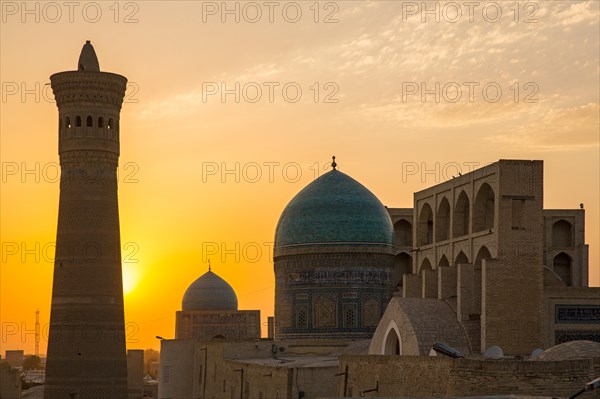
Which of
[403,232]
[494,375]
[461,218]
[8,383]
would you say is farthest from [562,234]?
[8,383]

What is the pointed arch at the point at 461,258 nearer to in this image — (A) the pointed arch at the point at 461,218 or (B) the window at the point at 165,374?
(A) the pointed arch at the point at 461,218

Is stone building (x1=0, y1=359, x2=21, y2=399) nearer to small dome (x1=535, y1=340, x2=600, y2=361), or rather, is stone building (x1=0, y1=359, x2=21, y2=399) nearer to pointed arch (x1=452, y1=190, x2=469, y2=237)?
pointed arch (x1=452, y1=190, x2=469, y2=237)

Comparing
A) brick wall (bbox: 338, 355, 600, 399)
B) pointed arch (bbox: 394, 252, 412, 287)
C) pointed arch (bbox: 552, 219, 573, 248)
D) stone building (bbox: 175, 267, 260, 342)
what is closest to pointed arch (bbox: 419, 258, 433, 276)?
pointed arch (bbox: 552, 219, 573, 248)

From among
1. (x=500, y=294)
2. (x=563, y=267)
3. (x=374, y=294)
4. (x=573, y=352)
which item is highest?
(x=563, y=267)

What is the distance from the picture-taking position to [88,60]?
41.1 meters

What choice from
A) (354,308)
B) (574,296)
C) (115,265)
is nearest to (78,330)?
(115,265)

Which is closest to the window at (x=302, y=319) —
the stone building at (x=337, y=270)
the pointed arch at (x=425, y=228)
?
the stone building at (x=337, y=270)

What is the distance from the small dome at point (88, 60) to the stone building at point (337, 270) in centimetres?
895

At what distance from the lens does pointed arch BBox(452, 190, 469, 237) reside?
33.2 meters

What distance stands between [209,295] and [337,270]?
15489 millimetres

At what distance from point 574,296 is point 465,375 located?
8.80 meters

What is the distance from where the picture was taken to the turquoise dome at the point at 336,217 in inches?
1670

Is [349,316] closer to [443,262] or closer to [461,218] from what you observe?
[443,262]

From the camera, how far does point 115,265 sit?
40625 mm
